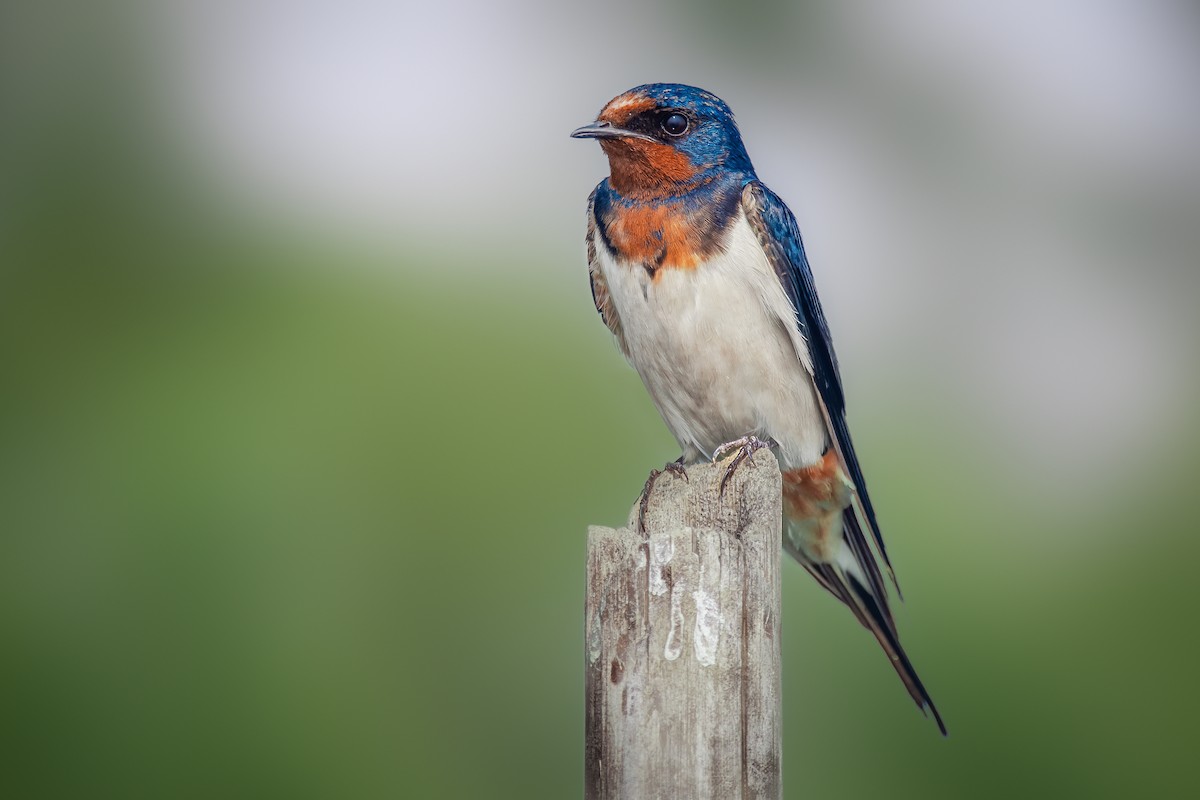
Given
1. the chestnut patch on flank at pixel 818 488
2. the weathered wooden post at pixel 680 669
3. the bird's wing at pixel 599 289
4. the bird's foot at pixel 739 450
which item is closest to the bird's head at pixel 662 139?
the bird's wing at pixel 599 289

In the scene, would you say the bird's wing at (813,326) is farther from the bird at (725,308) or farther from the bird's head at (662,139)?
the bird's head at (662,139)

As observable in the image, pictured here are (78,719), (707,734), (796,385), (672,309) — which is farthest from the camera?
(78,719)

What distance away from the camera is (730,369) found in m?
2.95

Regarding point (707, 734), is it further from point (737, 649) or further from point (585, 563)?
point (585, 563)

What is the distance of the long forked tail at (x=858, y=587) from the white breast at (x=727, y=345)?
25cm

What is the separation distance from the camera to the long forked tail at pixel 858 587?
2908 mm

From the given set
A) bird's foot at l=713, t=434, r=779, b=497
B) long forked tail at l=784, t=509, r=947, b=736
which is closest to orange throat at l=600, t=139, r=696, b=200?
bird's foot at l=713, t=434, r=779, b=497

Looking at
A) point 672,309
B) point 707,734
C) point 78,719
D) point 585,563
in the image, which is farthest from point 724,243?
point 78,719

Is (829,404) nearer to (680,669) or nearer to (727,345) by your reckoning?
(727,345)

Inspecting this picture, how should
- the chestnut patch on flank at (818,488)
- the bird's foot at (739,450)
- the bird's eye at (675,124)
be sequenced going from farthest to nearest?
the chestnut patch on flank at (818,488) < the bird's eye at (675,124) < the bird's foot at (739,450)

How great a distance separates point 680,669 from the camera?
69.2 inches

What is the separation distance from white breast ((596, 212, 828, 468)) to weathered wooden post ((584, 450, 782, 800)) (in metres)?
1.13

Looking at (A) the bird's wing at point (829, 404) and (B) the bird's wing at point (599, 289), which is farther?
(B) the bird's wing at point (599, 289)

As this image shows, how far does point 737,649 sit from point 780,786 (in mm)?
235
